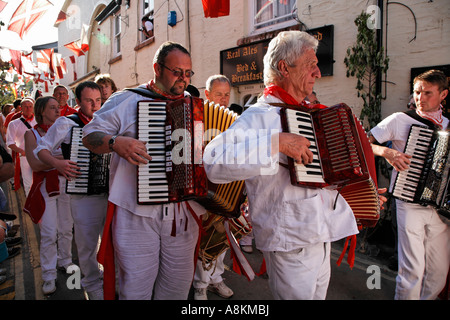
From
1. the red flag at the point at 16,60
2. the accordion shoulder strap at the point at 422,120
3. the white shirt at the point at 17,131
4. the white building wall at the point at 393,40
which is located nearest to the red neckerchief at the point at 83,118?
the accordion shoulder strap at the point at 422,120

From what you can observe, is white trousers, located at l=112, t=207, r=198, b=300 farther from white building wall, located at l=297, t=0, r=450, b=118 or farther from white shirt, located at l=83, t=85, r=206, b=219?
white building wall, located at l=297, t=0, r=450, b=118

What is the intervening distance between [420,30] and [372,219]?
3.66 metres

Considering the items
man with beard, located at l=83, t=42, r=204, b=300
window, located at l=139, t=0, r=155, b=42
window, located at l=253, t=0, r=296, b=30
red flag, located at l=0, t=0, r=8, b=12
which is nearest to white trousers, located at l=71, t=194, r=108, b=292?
man with beard, located at l=83, t=42, r=204, b=300

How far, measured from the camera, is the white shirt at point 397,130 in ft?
9.13

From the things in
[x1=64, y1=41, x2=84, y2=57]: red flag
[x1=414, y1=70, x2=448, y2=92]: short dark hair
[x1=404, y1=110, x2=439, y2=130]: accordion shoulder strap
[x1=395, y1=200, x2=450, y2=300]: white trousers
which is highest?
[x1=64, y1=41, x2=84, y2=57]: red flag

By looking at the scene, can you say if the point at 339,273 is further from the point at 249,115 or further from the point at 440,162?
the point at 249,115

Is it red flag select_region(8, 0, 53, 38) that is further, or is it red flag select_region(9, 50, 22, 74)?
red flag select_region(9, 50, 22, 74)

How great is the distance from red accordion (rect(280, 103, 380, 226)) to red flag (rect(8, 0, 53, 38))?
858 centimetres

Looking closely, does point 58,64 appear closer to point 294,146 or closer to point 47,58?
point 47,58

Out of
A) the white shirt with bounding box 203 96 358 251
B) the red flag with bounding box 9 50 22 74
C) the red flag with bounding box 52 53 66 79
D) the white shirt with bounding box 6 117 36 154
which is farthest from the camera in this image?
the red flag with bounding box 52 53 66 79

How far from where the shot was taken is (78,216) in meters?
2.71

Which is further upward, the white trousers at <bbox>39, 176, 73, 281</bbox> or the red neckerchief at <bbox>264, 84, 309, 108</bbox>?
the red neckerchief at <bbox>264, 84, 309, 108</bbox>

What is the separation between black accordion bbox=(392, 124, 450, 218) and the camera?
254 centimetres

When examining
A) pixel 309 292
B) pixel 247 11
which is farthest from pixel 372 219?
pixel 247 11
